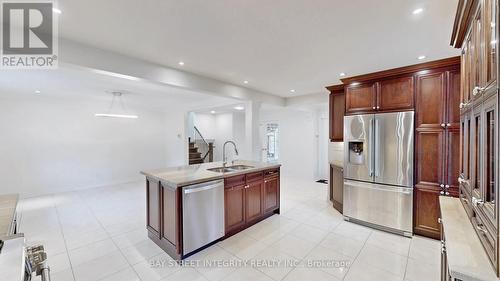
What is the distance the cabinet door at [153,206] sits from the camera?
275cm

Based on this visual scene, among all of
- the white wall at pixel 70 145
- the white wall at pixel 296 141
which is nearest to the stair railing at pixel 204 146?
the white wall at pixel 70 145

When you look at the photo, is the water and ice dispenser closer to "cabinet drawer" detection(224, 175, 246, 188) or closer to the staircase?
"cabinet drawer" detection(224, 175, 246, 188)

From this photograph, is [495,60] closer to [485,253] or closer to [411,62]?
[485,253]

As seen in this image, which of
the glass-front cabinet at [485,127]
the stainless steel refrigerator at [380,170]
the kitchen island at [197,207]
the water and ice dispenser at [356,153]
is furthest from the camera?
the water and ice dispenser at [356,153]

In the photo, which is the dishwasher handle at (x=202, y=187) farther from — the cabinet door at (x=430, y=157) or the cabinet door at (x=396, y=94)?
the cabinet door at (x=430, y=157)

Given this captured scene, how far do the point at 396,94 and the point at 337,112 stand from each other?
3.54ft

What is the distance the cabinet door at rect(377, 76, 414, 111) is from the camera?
3.01 metres

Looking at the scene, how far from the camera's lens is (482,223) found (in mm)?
1086

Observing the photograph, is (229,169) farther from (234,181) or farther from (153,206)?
(153,206)

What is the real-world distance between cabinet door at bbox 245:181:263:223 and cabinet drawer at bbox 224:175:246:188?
5.9 inches

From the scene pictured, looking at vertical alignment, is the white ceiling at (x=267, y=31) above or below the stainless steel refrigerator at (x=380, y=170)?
above

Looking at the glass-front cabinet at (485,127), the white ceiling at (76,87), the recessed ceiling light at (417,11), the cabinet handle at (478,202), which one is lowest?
the cabinet handle at (478,202)

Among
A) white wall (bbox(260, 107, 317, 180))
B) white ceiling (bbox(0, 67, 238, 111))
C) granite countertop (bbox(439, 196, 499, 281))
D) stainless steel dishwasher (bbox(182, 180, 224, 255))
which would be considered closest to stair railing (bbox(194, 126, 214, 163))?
white wall (bbox(260, 107, 317, 180))

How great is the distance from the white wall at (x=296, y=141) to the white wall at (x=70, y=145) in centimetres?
350
